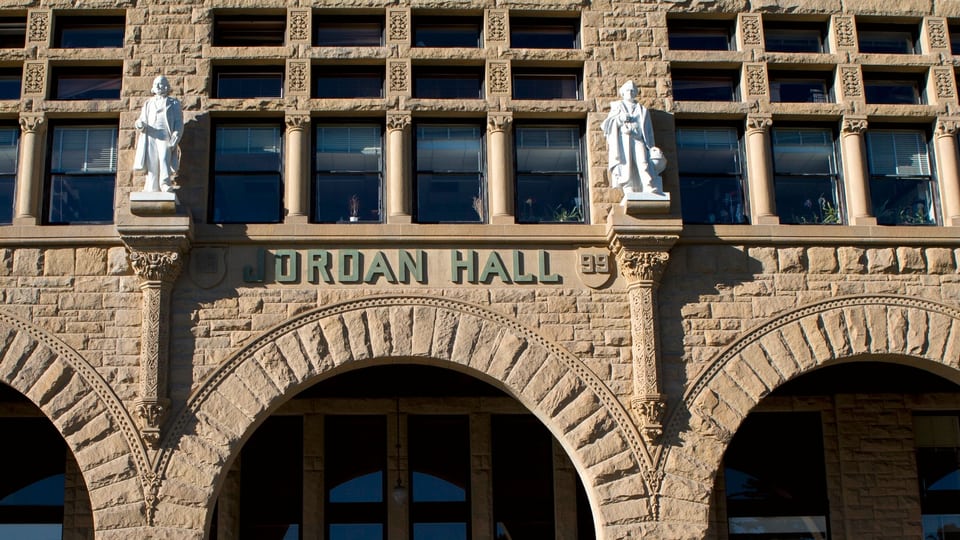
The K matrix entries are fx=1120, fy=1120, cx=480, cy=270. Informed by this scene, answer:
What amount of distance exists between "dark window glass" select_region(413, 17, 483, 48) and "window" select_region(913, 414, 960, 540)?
9.48 m

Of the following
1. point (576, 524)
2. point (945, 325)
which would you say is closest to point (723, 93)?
point (945, 325)

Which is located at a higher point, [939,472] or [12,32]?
[12,32]

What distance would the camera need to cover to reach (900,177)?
54.5ft

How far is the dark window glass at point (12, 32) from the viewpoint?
1639 centimetres

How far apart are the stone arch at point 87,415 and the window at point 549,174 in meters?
6.10

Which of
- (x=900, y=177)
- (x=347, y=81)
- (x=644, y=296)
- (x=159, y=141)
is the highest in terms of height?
(x=347, y=81)

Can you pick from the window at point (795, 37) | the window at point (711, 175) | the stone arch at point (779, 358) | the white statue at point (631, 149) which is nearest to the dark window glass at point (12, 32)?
the white statue at point (631, 149)

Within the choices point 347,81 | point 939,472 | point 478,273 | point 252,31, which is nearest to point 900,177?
point 939,472

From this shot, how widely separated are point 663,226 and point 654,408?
2461 mm

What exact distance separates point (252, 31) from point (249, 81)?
807 millimetres

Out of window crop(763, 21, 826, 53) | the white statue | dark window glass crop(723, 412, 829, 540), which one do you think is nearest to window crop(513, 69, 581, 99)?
the white statue

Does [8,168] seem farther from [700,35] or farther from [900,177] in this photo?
[900,177]

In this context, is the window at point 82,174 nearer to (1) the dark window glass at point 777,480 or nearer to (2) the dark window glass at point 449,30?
(2) the dark window glass at point 449,30

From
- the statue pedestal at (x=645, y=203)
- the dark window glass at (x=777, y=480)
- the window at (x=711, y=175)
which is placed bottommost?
the dark window glass at (x=777, y=480)
